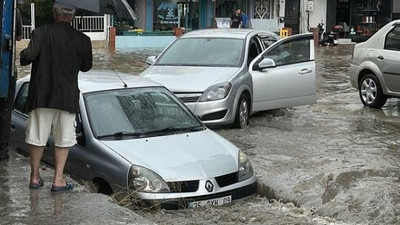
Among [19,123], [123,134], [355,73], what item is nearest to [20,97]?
[19,123]

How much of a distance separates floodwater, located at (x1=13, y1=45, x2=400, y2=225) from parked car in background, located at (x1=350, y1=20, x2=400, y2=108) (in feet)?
1.05

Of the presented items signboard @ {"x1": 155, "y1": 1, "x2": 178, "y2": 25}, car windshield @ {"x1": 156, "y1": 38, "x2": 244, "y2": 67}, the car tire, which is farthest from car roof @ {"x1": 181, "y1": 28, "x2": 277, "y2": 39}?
signboard @ {"x1": 155, "y1": 1, "x2": 178, "y2": 25}

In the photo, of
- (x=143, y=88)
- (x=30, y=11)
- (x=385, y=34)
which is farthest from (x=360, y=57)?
(x=30, y=11)

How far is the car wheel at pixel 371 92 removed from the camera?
13016mm

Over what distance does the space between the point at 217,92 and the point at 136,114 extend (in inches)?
129

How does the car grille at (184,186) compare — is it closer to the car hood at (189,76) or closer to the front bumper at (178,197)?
the front bumper at (178,197)

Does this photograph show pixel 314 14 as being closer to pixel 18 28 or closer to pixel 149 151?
pixel 18 28

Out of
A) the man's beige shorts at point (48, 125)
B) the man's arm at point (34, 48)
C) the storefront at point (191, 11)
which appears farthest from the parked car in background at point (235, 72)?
the storefront at point (191, 11)

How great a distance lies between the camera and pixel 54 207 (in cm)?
561

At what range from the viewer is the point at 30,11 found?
1141 inches

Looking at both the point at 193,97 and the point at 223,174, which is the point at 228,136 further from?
the point at 223,174

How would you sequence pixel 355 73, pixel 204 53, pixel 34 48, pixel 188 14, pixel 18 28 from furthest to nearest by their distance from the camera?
pixel 188 14
pixel 355 73
pixel 204 53
pixel 18 28
pixel 34 48

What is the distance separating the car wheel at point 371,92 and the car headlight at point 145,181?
26.0 feet

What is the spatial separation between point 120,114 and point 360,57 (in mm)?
7629
